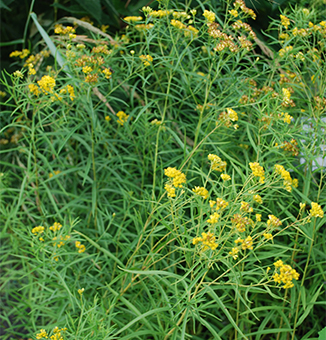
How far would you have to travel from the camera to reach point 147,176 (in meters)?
1.83

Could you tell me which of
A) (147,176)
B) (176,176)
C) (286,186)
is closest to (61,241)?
(176,176)

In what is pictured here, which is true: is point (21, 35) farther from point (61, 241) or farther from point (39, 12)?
point (61, 241)

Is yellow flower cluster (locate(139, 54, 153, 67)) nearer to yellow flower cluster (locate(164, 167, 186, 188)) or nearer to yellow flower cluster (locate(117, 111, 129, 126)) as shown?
yellow flower cluster (locate(117, 111, 129, 126))

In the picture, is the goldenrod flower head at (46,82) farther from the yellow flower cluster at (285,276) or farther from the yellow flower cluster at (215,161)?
the yellow flower cluster at (285,276)

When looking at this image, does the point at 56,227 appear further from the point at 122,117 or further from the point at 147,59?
the point at 147,59

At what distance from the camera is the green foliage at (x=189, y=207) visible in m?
1.03

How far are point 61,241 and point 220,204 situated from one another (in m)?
0.63

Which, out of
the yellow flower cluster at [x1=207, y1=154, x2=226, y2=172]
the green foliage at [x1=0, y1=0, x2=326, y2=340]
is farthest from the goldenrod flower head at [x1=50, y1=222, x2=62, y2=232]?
the yellow flower cluster at [x1=207, y1=154, x2=226, y2=172]

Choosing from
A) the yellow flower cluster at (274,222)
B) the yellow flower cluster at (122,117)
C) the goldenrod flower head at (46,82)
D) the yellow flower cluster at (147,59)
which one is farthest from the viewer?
the yellow flower cluster at (122,117)

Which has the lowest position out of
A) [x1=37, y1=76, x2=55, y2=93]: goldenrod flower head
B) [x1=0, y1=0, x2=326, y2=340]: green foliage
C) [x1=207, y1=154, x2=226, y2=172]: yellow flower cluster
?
[x1=0, y1=0, x2=326, y2=340]: green foliage

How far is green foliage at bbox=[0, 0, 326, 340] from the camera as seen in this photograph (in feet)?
3.38

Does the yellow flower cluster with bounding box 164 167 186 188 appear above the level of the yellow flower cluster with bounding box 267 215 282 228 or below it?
above

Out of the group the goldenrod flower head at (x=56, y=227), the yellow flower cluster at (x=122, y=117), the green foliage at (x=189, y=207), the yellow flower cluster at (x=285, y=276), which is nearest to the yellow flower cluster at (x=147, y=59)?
the green foliage at (x=189, y=207)

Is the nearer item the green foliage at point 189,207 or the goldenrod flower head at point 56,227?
the green foliage at point 189,207
